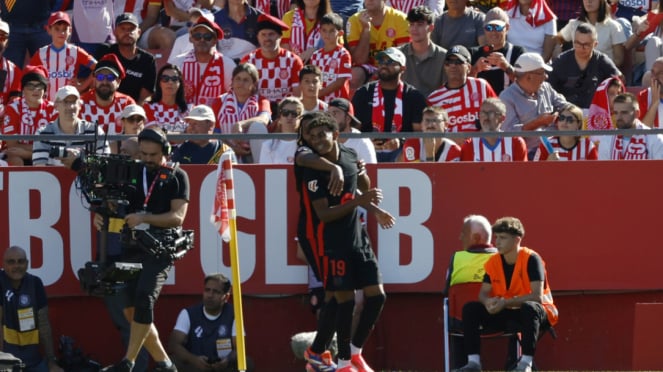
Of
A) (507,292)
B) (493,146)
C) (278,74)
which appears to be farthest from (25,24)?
(507,292)

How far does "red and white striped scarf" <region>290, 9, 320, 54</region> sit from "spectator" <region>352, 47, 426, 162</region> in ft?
7.03

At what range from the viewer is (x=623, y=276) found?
12695 millimetres

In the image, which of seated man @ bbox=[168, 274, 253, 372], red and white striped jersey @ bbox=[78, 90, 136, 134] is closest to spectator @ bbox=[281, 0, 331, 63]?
red and white striped jersey @ bbox=[78, 90, 136, 134]

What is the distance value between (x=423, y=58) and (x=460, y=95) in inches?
41.1

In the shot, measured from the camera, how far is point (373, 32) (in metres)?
15.9

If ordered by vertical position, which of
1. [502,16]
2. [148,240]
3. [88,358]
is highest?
[502,16]

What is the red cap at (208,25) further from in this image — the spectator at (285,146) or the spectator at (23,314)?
the spectator at (23,314)

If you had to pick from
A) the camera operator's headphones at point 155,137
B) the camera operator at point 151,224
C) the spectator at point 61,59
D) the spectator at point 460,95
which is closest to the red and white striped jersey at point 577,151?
the spectator at point 460,95

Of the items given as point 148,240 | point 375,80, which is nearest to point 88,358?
point 148,240

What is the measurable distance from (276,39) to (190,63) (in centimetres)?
94

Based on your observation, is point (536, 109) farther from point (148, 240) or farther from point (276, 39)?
Result: point (148, 240)

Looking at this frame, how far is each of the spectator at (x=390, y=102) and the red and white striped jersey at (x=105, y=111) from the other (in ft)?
7.33

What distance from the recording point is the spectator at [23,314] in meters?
12.2

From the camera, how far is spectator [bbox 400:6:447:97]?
14.9m
